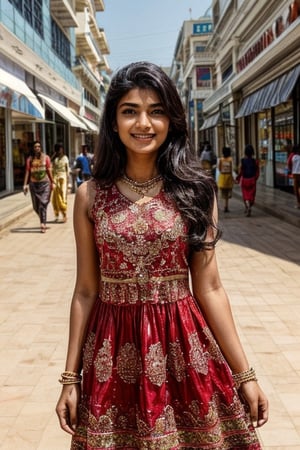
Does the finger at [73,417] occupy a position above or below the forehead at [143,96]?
below

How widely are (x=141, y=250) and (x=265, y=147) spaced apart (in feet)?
60.8

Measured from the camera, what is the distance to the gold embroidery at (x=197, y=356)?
175 cm

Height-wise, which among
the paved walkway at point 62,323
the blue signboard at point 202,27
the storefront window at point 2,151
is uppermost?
the blue signboard at point 202,27

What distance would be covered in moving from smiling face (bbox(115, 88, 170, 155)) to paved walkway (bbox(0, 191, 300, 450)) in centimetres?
186

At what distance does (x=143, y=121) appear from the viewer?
70.8 inches

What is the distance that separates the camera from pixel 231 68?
2858 centimetres

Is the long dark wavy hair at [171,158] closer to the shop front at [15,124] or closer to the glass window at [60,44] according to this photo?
the shop front at [15,124]

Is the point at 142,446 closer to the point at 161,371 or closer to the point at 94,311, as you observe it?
the point at 161,371

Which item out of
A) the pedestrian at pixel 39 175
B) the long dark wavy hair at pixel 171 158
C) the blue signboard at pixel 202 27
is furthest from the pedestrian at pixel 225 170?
the blue signboard at pixel 202 27

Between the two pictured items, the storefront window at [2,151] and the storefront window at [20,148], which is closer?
the storefront window at [2,151]

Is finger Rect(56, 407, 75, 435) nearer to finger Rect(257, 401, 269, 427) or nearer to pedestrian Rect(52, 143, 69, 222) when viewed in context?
finger Rect(257, 401, 269, 427)

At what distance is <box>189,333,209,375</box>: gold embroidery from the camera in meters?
1.75

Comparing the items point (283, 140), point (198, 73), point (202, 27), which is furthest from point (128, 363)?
point (202, 27)

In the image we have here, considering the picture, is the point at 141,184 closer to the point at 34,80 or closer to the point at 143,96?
the point at 143,96
